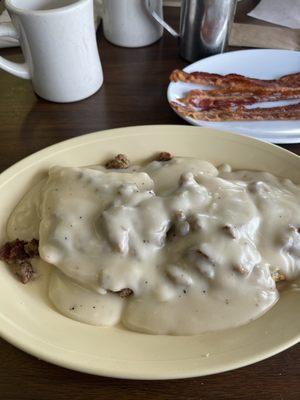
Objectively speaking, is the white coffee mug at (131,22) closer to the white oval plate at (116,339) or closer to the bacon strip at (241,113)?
the bacon strip at (241,113)

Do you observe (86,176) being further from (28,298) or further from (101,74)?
(101,74)

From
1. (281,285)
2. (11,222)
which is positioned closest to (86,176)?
(11,222)

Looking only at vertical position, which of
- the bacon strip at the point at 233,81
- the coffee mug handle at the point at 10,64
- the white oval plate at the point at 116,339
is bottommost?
the white oval plate at the point at 116,339

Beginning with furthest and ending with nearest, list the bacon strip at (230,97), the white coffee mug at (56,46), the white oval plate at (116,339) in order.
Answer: the bacon strip at (230,97) → the white coffee mug at (56,46) → the white oval plate at (116,339)

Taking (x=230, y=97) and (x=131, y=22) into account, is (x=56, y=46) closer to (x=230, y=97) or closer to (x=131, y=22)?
(x=131, y=22)

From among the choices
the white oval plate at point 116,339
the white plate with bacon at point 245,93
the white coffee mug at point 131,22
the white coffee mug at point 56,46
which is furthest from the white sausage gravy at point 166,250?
the white coffee mug at point 131,22

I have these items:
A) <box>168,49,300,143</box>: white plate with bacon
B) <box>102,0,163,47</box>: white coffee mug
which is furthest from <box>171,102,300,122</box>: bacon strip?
<box>102,0,163,47</box>: white coffee mug
